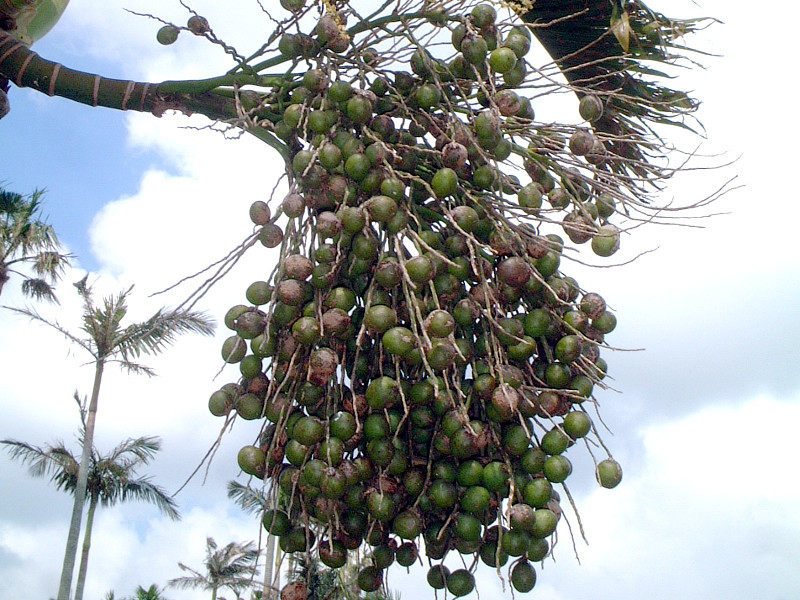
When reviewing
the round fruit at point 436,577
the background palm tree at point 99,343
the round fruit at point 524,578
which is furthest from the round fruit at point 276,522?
the background palm tree at point 99,343

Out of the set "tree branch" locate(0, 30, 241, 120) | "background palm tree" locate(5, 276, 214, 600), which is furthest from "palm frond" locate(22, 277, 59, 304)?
"tree branch" locate(0, 30, 241, 120)

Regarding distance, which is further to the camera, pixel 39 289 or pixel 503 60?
pixel 39 289

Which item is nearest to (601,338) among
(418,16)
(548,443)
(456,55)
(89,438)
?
(548,443)

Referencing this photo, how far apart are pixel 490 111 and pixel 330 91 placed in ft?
1.07

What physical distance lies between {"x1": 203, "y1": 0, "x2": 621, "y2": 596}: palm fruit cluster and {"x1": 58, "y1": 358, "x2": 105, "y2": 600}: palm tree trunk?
974 cm

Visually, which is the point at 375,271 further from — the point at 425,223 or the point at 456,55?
the point at 456,55

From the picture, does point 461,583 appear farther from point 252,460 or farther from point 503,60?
point 503,60

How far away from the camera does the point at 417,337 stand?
1.44 metres

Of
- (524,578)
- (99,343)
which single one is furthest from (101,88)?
Answer: (99,343)

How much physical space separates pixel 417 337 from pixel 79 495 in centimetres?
1040

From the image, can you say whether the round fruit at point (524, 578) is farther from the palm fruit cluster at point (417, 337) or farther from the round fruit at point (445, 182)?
the round fruit at point (445, 182)

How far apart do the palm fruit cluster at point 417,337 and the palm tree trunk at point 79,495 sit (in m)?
9.74

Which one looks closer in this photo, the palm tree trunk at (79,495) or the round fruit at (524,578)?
the round fruit at (524,578)

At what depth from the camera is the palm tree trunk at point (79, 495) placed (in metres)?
10.3
